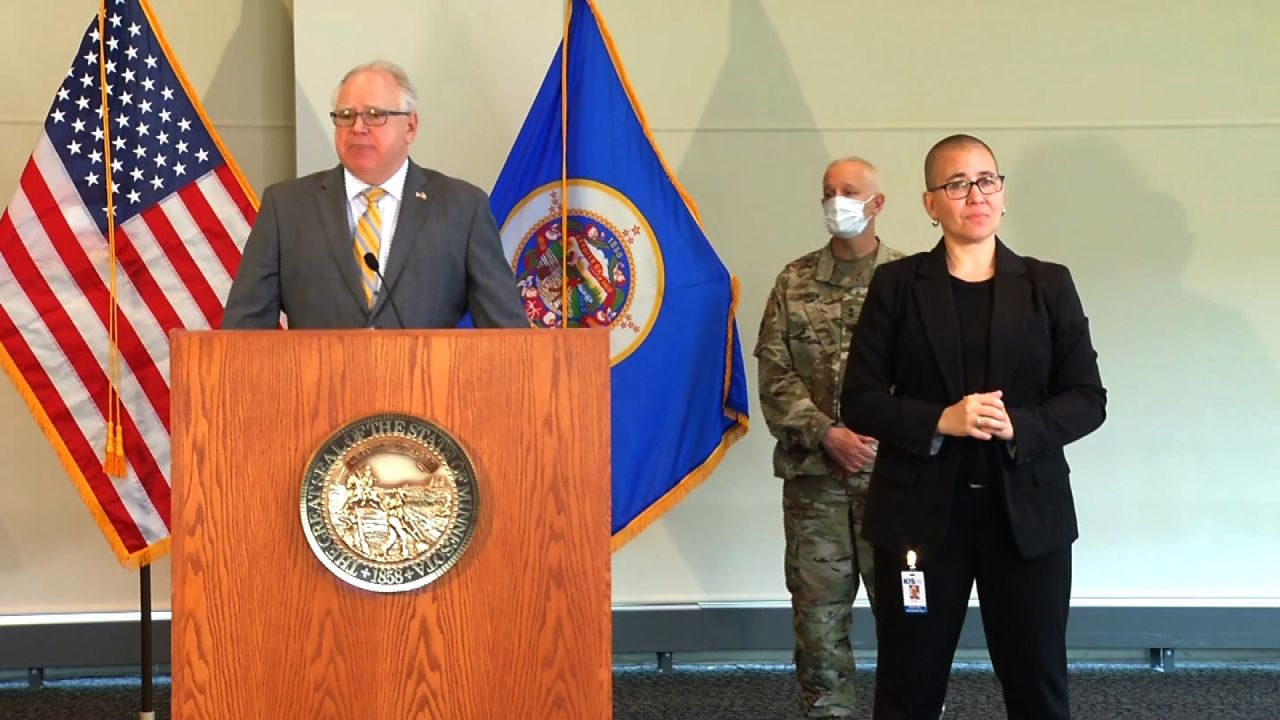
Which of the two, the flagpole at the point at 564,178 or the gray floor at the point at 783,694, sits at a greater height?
the flagpole at the point at 564,178

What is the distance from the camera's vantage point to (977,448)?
239 cm

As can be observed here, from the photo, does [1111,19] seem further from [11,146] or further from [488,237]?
[11,146]

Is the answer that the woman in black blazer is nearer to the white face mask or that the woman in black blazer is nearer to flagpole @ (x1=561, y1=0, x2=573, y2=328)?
the white face mask

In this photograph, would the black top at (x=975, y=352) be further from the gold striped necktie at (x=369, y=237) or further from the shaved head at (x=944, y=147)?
the gold striped necktie at (x=369, y=237)

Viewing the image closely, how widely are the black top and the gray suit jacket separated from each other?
0.95m

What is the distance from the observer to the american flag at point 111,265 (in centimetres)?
347

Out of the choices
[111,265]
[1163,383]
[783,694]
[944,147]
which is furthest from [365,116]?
[1163,383]

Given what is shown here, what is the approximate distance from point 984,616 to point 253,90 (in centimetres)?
320

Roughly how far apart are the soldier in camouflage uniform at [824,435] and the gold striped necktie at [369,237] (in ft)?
5.02

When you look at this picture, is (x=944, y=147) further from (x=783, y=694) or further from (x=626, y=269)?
(x=783, y=694)

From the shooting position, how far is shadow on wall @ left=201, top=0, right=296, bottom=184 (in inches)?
169

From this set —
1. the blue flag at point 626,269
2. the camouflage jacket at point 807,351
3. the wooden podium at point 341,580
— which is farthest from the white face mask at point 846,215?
the wooden podium at point 341,580

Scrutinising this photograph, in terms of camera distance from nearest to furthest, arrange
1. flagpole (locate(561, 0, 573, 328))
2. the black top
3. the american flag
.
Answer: the black top < the american flag < flagpole (locate(561, 0, 573, 328))

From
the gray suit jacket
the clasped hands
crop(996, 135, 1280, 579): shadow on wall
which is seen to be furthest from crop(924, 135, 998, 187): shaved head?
crop(996, 135, 1280, 579): shadow on wall
